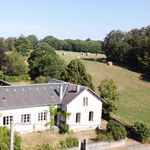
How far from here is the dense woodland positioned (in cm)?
7206

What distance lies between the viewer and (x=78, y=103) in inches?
1768

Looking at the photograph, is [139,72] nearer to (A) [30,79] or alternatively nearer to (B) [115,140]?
(A) [30,79]

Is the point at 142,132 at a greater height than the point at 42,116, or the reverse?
the point at 42,116

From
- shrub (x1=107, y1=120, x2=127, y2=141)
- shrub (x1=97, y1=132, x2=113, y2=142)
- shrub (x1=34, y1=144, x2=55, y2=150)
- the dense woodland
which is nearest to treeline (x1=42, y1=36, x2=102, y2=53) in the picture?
the dense woodland

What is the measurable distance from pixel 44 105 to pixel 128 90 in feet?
120

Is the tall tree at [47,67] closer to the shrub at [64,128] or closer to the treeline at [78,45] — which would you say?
the shrub at [64,128]

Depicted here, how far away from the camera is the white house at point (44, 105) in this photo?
4194cm

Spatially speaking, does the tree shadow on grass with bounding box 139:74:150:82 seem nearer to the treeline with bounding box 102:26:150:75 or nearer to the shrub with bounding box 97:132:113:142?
the treeline with bounding box 102:26:150:75

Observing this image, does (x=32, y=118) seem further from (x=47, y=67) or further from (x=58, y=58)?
(x=58, y=58)

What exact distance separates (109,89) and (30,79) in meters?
29.6

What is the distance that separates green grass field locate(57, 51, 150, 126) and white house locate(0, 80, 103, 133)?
8913 mm

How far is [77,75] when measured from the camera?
5938 cm

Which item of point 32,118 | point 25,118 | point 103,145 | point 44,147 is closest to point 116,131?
point 103,145

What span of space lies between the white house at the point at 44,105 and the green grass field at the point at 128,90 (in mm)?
8913
